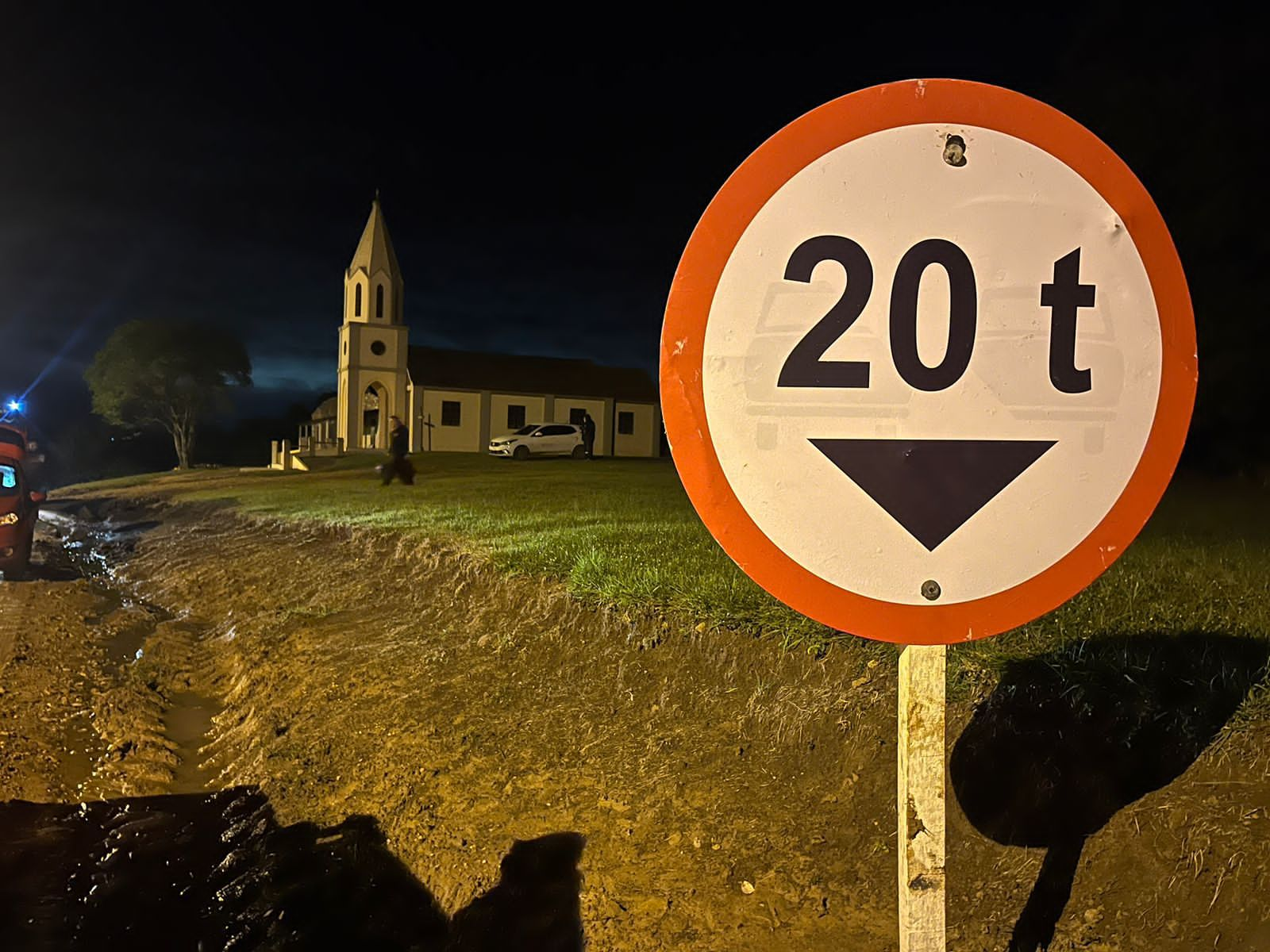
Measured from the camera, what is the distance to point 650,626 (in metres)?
5.23

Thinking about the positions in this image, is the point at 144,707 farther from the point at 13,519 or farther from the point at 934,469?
the point at 13,519

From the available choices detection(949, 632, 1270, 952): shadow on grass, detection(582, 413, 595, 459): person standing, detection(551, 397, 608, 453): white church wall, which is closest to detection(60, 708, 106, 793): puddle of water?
detection(949, 632, 1270, 952): shadow on grass

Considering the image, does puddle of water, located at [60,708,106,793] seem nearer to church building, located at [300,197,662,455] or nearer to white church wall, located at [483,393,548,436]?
church building, located at [300,197,662,455]

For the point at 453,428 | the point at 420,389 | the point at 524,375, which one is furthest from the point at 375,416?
the point at 524,375

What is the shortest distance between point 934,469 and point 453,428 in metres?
48.0

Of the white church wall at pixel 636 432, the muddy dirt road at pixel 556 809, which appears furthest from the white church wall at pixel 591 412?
the muddy dirt road at pixel 556 809

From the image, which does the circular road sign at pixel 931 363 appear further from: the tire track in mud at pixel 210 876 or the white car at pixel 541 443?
the white car at pixel 541 443

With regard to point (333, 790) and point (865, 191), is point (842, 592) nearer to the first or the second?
point (865, 191)

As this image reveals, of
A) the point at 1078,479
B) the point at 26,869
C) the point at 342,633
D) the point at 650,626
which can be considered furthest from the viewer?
the point at 342,633

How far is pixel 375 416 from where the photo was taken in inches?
1890

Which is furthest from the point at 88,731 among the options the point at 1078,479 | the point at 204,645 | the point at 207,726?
the point at 1078,479

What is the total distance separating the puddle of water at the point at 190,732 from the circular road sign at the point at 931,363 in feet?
16.2

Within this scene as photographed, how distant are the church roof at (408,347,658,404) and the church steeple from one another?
11.1ft

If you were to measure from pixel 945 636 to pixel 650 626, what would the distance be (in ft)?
11.8
